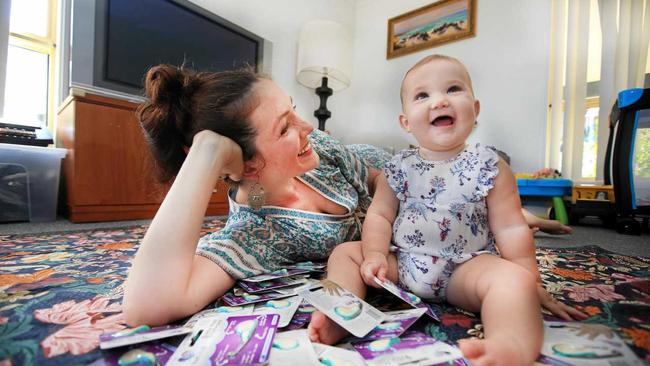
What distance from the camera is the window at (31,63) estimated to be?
192cm

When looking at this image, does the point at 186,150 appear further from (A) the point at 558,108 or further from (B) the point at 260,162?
(A) the point at 558,108

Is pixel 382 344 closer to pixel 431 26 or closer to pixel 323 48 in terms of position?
pixel 323 48

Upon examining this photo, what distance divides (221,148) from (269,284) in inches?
10.8

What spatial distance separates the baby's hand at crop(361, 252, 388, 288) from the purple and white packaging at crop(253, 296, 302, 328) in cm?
12

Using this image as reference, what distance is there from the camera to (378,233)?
0.65 metres

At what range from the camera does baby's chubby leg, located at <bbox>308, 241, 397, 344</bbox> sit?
43 centimetres

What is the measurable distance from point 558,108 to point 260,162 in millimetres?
2567

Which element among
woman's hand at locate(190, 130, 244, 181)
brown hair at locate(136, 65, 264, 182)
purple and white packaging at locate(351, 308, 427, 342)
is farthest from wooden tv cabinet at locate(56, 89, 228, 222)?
purple and white packaging at locate(351, 308, 427, 342)

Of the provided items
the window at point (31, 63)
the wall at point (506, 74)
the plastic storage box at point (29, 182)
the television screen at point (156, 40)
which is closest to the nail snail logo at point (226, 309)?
the television screen at point (156, 40)

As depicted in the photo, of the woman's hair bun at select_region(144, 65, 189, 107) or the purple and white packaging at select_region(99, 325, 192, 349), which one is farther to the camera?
the woman's hair bun at select_region(144, 65, 189, 107)

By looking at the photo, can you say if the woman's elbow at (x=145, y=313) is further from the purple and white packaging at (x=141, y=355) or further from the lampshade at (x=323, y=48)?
the lampshade at (x=323, y=48)

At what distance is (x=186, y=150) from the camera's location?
74 centimetres

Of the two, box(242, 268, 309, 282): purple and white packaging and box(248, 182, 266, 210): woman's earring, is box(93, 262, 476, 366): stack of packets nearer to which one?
box(242, 268, 309, 282): purple and white packaging

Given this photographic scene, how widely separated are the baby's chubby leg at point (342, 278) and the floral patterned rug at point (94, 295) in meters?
0.06
